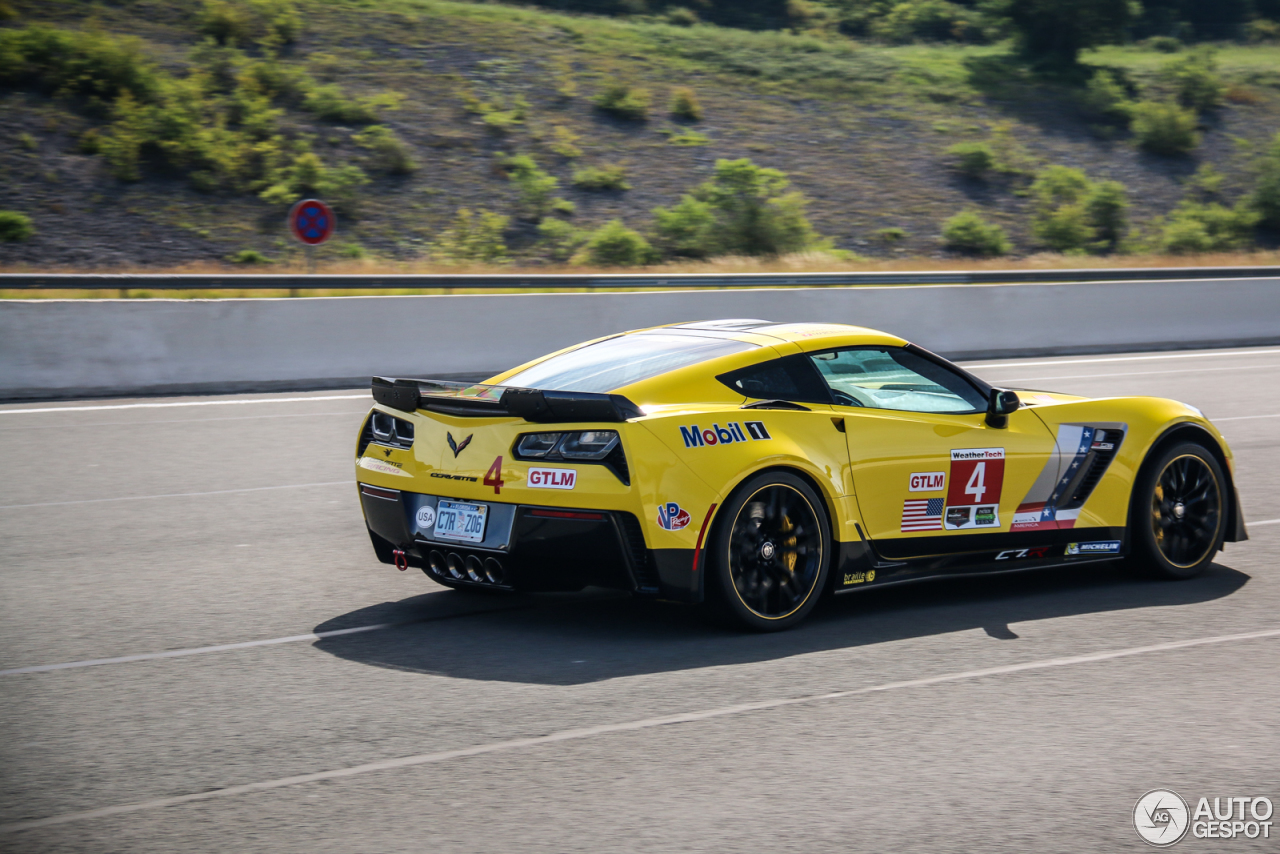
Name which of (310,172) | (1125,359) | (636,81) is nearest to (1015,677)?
(1125,359)

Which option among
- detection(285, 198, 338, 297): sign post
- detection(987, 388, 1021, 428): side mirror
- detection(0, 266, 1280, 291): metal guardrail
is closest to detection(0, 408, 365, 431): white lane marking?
detection(0, 266, 1280, 291): metal guardrail

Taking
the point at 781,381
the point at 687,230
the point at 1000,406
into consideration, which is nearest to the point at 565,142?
the point at 687,230

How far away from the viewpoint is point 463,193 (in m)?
38.6

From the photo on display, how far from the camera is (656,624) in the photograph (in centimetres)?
608

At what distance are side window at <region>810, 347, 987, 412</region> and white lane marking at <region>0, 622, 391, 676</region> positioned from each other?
7.52 feet

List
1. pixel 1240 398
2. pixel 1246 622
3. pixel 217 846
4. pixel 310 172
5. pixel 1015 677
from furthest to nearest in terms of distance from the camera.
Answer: pixel 310 172
pixel 1240 398
pixel 1246 622
pixel 1015 677
pixel 217 846

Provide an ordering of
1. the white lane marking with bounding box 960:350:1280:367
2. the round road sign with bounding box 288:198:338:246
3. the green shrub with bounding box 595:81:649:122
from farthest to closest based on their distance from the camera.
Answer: the green shrub with bounding box 595:81:649:122, the round road sign with bounding box 288:198:338:246, the white lane marking with bounding box 960:350:1280:367

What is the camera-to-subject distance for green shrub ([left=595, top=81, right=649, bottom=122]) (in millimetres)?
45656

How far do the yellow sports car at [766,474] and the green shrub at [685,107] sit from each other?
135 feet

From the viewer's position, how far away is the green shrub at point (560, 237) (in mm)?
36000

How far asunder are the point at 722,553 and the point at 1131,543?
2530mm

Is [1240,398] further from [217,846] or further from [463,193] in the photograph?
[463,193]

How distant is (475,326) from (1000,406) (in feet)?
39.5

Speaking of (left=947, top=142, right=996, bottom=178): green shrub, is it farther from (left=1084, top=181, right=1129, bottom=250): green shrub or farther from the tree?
the tree
